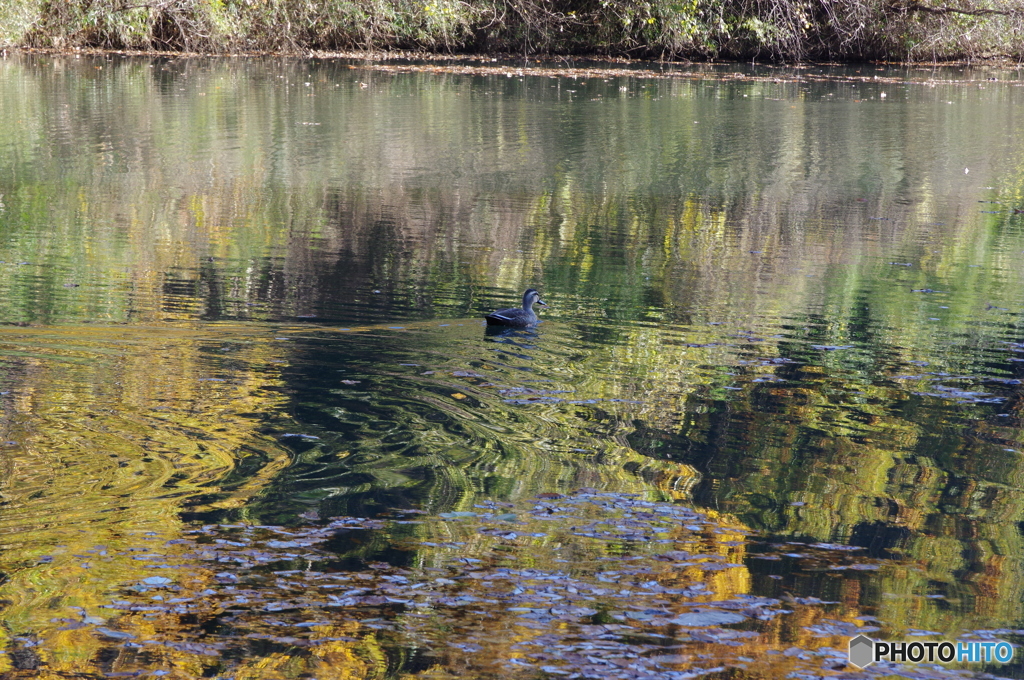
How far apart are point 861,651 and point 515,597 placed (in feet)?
4.72

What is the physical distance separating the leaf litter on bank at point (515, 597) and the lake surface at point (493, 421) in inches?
0.7

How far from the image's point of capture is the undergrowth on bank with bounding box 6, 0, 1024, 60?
36969 mm

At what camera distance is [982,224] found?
15875 mm

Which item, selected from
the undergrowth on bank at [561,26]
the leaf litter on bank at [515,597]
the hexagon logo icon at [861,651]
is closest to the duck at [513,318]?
the leaf litter on bank at [515,597]

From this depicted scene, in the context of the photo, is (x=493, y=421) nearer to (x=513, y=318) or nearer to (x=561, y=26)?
(x=513, y=318)

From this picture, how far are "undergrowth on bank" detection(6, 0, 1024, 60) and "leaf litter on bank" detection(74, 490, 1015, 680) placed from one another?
1348 inches

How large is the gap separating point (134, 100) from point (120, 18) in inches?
490

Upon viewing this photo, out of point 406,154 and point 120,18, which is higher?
point 120,18

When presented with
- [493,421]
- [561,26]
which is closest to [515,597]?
[493,421]

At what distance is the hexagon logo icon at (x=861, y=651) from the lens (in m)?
4.76

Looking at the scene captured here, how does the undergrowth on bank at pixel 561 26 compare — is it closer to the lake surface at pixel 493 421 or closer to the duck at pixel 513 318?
the lake surface at pixel 493 421

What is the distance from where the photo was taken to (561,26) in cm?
4003

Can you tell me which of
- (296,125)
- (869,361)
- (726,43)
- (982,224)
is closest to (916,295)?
(869,361)

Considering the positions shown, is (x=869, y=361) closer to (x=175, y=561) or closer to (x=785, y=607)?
(x=785, y=607)
